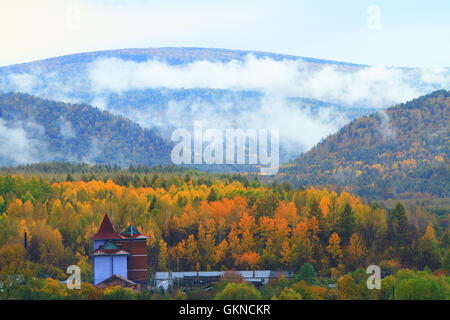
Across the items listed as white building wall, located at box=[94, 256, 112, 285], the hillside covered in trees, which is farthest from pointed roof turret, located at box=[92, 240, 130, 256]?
the hillside covered in trees

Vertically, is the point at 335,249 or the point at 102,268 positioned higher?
the point at 335,249

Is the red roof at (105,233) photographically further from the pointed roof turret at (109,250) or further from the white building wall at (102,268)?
the white building wall at (102,268)

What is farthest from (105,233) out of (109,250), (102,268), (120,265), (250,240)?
(250,240)

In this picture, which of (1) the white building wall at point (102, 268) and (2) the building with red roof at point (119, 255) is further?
(2) the building with red roof at point (119, 255)

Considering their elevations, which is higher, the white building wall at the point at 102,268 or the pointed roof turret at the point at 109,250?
the pointed roof turret at the point at 109,250

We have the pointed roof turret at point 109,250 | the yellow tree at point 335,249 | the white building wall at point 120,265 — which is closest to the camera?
the white building wall at point 120,265

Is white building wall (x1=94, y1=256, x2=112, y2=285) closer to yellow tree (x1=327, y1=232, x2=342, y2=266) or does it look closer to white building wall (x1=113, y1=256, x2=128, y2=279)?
white building wall (x1=113, y1=256, x2=128, y2=279)

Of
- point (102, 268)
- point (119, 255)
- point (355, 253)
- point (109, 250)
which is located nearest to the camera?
point (102, 268)

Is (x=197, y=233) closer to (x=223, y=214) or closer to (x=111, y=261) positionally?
(x=223, y=214)

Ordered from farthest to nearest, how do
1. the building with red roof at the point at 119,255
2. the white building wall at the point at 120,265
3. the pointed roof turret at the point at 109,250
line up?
the pointed roof turret at the point at 109,250, the white building wall at the point at 120,265, the building with red roof at the point at 119,255

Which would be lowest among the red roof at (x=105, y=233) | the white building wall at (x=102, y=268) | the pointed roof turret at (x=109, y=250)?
the white building wall at (x=102, y=268)

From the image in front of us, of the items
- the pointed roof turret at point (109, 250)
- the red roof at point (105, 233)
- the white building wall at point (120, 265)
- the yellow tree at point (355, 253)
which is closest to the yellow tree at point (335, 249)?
the yellow tree at point (355, 253)

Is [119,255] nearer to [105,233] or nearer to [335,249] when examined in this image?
[105,233]
